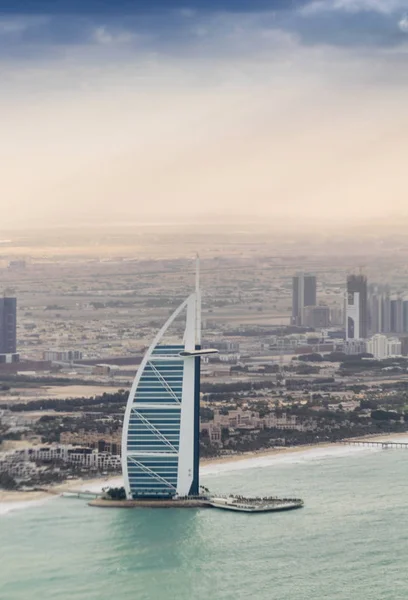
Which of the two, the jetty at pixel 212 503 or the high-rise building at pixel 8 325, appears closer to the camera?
the jetty at pixel 212 503

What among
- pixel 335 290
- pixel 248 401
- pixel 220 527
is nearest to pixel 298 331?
pixel 335 290

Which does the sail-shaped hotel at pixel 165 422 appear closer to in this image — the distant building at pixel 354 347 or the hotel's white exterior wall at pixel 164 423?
the hotel's white exterior wall at pixel 164 423

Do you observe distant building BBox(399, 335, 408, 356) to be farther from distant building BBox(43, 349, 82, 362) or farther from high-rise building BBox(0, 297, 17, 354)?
high-rise building BBox(0, 297, 17, 354)

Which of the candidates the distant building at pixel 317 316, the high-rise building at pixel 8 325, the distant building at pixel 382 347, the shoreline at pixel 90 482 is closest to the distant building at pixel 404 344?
the distant building at pixel 382 347

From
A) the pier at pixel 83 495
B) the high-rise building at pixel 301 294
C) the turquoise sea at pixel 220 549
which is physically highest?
the high-rise building at pixel 301 294

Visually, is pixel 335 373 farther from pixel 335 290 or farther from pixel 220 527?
pixel 220 527

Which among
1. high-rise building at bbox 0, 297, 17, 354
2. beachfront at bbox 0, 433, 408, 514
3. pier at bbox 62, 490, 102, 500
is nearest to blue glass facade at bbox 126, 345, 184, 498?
pier at bbox 62, 490, 102, 500

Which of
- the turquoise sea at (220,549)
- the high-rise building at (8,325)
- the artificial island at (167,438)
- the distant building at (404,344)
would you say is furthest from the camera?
the distant building at (404,344)
